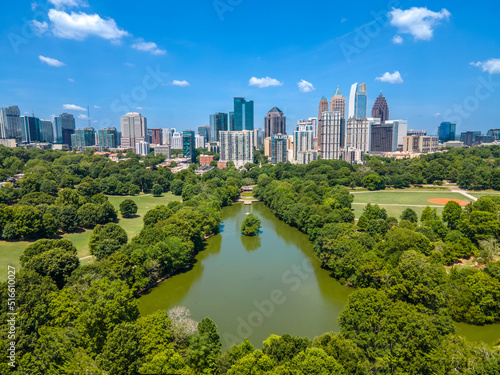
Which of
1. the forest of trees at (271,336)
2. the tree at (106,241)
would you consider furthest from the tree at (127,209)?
the tree at (106,241)

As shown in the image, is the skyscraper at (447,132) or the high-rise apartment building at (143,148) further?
the skyscraper at (447,132)

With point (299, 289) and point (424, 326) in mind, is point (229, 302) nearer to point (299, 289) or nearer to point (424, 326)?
point (299, 289)

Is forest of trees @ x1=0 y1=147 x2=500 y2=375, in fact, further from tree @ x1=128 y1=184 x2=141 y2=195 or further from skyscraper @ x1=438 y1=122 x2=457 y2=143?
skyscraper @ x1=438 y1=122 x2=457 y2=143

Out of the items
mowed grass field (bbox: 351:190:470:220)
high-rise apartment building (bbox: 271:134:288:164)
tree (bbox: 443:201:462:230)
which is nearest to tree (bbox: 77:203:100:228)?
mowed grass field (bbox: 351:190:470:220)

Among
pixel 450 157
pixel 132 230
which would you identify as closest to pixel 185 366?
pixel 132 230

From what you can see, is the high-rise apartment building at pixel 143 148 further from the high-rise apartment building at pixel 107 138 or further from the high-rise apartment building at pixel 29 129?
the high-rise apartment building at pixel 29 129
